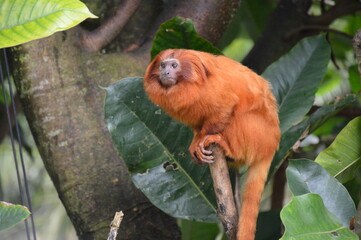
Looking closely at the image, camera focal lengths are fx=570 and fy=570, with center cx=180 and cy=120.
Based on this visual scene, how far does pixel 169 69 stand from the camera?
2.04m

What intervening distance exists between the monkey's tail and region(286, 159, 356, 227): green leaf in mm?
184

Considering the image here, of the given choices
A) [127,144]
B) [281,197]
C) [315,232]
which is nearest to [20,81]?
[127,144]

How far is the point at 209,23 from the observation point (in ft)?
9.71

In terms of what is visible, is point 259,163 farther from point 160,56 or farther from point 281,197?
point 281,197

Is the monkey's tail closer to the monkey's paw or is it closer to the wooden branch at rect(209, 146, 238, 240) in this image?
the wooden branch at rect(209, 146, 238, 240)

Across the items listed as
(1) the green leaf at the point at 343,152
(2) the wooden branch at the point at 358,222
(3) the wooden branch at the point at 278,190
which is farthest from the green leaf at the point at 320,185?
(3) the wooden branch at the point at 278,190

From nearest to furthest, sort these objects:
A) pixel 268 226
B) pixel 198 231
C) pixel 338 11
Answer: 1. pixel 268 226
2. pixel 198 231
3. pixel 338 11

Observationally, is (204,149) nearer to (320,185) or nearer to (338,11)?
(320,185)

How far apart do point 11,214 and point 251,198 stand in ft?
2.99

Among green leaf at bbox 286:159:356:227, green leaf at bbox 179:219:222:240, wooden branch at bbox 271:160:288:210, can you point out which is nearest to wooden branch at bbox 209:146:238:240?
green leaf at bbox 286:159:356:227

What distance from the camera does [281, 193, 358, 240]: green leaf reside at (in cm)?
178

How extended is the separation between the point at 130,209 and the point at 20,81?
0.78 m

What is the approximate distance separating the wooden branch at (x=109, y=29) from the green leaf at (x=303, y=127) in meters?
0.98

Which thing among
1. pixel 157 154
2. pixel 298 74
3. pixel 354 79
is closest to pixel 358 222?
pixel 157 154
